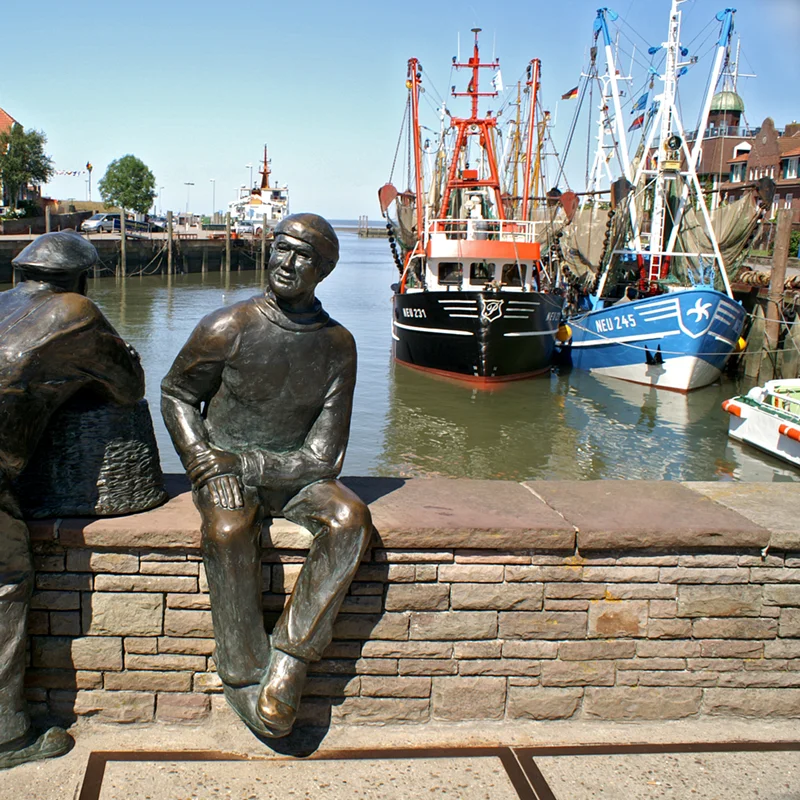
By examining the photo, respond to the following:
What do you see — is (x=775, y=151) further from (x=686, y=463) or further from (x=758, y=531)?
(x=758, y=531)

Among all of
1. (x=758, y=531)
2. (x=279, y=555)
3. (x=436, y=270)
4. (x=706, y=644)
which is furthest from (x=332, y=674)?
(x=436, y=270)

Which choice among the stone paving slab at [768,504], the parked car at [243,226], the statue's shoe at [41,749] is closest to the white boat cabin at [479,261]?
the stone paving slab at [768,504]

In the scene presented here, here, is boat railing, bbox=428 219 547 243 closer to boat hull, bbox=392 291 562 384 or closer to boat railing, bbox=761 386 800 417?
boat hull, bbox=392 291 562 384

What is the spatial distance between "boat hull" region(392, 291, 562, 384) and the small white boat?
6344 mm

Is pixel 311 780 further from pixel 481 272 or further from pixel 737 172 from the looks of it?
pixel 737 172

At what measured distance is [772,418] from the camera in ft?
45.0

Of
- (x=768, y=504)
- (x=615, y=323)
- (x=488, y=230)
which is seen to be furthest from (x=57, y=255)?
(x=488, y=230)

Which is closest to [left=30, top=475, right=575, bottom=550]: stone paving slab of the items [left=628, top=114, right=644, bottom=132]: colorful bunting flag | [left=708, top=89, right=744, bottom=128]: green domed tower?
[left=628, top=114, right=644, bottom=132]: colorful bunting flag

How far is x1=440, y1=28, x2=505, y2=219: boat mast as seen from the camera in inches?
945

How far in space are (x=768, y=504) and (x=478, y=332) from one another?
1655 centimetres

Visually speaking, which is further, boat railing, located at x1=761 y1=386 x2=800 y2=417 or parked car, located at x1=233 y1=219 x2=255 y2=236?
parked car, located at x1=233 y1=219 x2=255 y2=236

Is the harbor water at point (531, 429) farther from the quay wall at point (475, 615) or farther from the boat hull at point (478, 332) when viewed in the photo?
the quay wall at point (475, 615)

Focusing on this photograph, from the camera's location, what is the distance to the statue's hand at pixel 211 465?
3.08 m

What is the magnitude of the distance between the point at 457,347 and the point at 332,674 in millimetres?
17331
